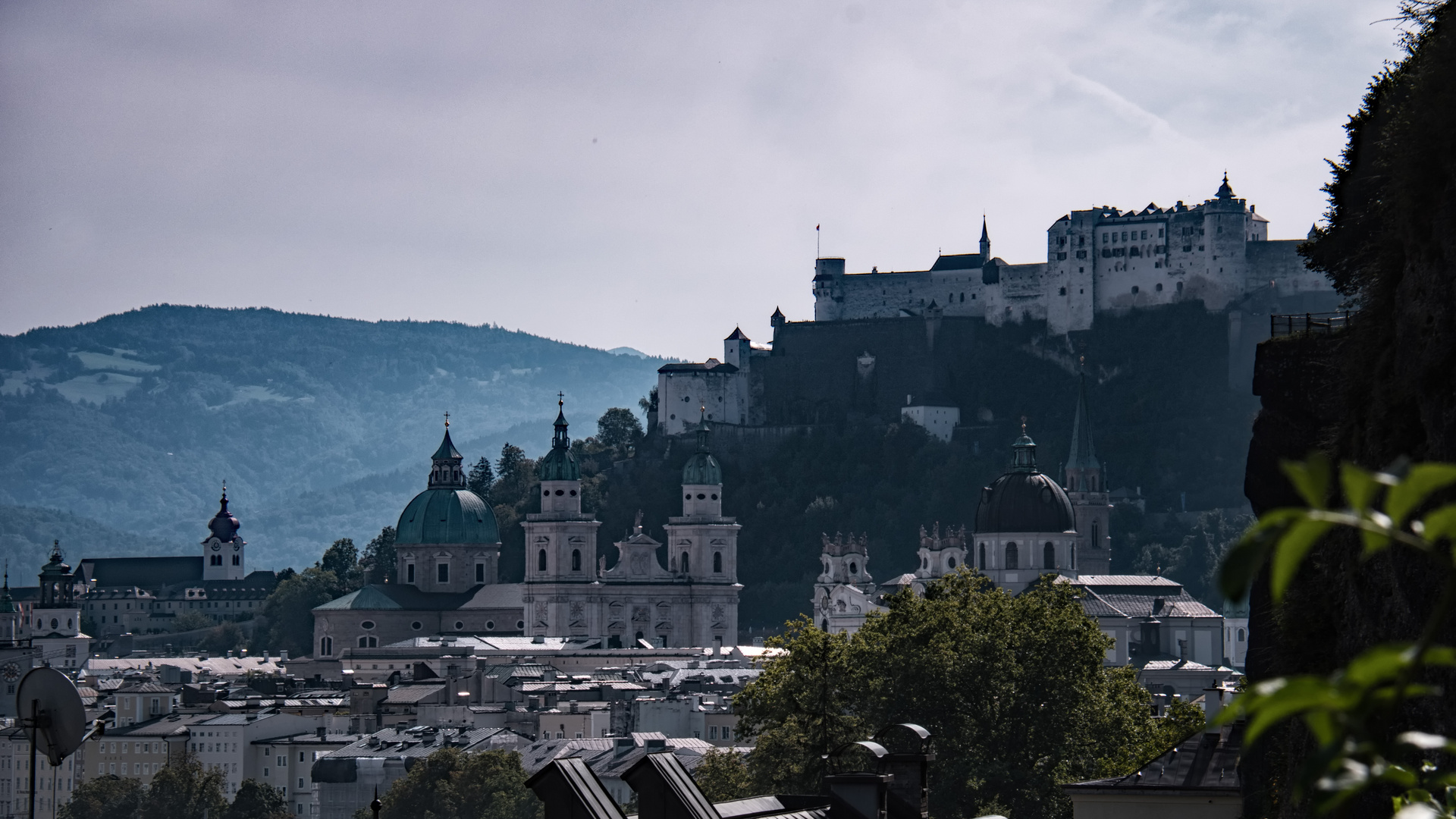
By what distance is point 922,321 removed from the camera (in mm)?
150125

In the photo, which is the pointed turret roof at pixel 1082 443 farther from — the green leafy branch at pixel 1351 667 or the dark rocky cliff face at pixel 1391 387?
the green leafy branch at pixel 1351 667

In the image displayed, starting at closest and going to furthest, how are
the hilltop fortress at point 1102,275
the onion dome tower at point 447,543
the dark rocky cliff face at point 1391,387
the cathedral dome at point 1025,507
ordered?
the dark rocky cliff face at point 1391,387, the cathedral dome at point 1025,507, the hilltop fortress at point 1102,275, the onion dome tower at point 447,543

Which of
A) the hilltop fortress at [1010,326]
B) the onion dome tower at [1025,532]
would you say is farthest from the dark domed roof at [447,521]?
the onion dome tower at [1025,532]

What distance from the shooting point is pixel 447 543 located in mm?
149500

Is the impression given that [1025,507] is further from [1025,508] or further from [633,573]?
[633,573]

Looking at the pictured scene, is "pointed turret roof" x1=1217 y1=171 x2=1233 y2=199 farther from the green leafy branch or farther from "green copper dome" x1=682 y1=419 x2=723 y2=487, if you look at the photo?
the green leafy branch

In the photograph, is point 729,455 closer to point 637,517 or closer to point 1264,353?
point 637,517

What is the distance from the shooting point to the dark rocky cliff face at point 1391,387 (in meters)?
16.2

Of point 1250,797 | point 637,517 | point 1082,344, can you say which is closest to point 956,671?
point 1250,797

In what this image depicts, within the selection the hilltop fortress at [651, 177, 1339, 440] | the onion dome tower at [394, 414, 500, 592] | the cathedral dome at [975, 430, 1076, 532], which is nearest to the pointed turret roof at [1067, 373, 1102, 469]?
the hilltop fortress at [651, 177, 1339, 440]

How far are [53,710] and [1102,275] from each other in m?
136

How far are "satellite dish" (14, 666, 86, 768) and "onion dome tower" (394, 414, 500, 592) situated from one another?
448 feet

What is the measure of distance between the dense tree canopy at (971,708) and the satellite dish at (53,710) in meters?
25.0

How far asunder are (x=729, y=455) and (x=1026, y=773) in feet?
362
